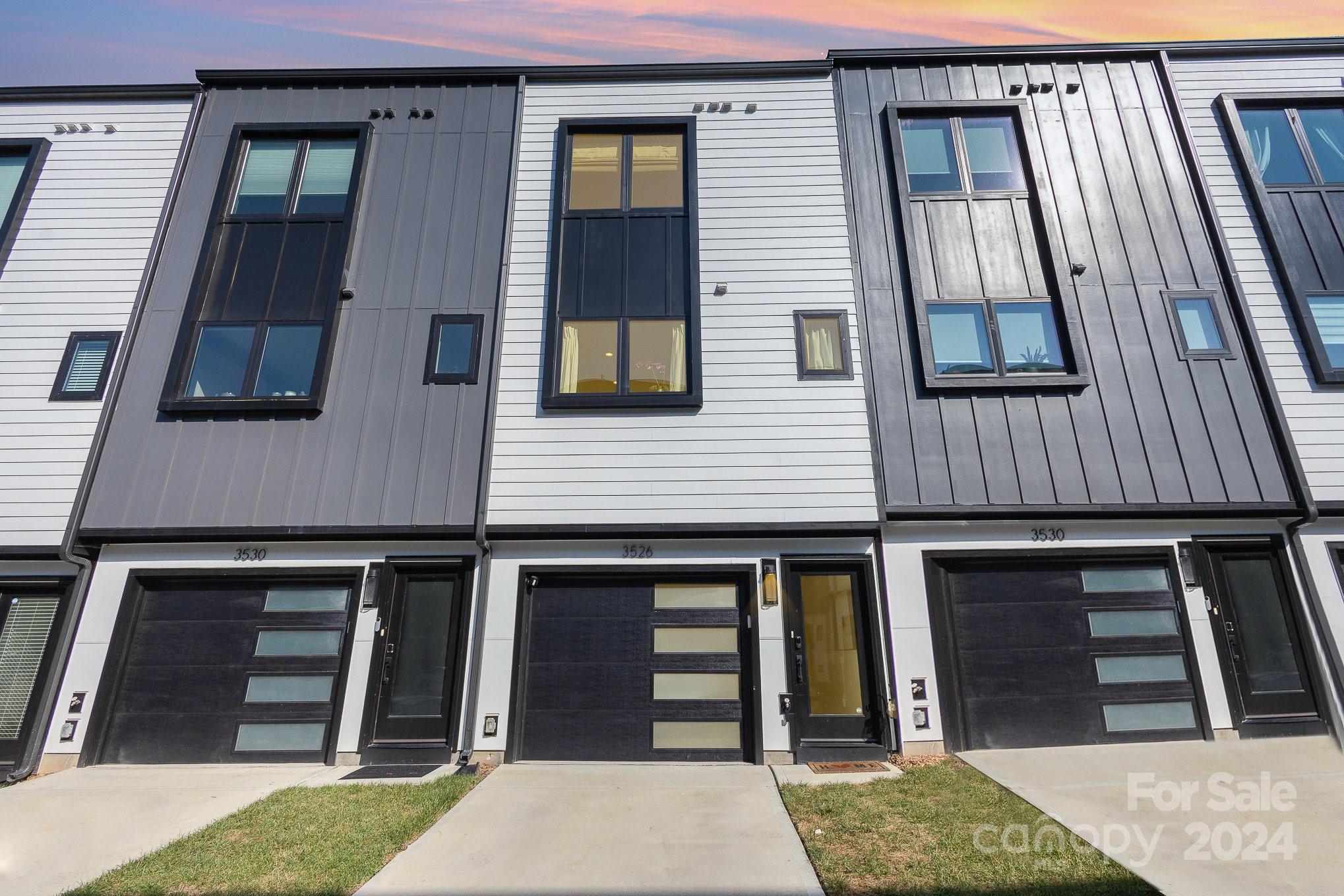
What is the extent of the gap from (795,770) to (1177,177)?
383 inches

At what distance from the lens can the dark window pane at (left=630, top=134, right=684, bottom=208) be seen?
870 cm

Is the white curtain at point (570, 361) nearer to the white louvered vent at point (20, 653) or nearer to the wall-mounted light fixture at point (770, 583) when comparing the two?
the wall-mounted light fixture at point (770, 583)

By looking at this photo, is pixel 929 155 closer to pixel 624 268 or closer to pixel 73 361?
pixel 624 268

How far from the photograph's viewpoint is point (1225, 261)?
7.93 meters

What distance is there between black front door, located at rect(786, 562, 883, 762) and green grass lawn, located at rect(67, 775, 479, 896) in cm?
362

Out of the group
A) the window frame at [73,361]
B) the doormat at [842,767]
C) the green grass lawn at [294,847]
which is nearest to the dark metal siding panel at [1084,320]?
the doormat at [842,767]

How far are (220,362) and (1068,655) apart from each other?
438 inches

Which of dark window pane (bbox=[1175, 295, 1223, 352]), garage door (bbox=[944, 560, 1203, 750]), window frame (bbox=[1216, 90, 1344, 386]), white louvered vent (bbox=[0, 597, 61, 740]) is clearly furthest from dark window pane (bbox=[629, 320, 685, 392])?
window frame (bbox=[1216, 90, 1344, 386])

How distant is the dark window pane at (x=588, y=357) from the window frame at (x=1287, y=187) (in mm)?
8964

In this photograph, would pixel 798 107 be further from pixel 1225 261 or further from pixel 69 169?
pixel 69 169

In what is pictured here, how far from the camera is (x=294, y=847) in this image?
431 centimetres

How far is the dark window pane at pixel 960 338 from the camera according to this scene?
761cm

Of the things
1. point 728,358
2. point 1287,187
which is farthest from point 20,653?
point 1287,187

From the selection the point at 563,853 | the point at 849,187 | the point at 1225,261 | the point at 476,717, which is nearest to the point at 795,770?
the point at 563,853
